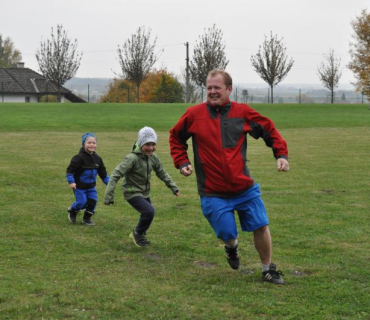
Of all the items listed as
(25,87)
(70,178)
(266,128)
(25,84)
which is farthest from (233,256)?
(25,84)

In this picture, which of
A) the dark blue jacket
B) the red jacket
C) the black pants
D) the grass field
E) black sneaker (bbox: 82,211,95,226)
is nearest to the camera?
the grass field

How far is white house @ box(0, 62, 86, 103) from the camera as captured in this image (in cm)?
7138

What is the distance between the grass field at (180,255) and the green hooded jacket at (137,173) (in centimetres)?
67

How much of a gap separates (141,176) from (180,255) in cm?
112

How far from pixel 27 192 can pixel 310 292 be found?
292 inches

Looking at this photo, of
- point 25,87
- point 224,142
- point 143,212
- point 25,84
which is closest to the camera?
point 224,142

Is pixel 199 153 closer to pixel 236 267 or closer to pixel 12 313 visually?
pixel 236 267

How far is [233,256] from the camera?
6.14 meters

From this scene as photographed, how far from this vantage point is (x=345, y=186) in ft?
41.2

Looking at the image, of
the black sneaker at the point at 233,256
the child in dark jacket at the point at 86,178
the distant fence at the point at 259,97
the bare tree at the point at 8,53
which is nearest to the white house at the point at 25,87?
the distant fence at the point at 259,97

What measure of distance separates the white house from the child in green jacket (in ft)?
211

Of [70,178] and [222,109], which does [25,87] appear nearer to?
[70,178]

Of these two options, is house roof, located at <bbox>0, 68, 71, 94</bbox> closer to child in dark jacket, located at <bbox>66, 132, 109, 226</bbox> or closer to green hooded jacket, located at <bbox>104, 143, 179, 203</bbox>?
child in dark jacket, located at <bbox>66, 132, 109, 226</bbox>

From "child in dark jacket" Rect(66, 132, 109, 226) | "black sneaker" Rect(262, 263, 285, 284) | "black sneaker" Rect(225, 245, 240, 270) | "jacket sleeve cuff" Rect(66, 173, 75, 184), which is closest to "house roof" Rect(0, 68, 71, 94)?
"child in dark jacket" Rect(66, 132, 109, 226)
